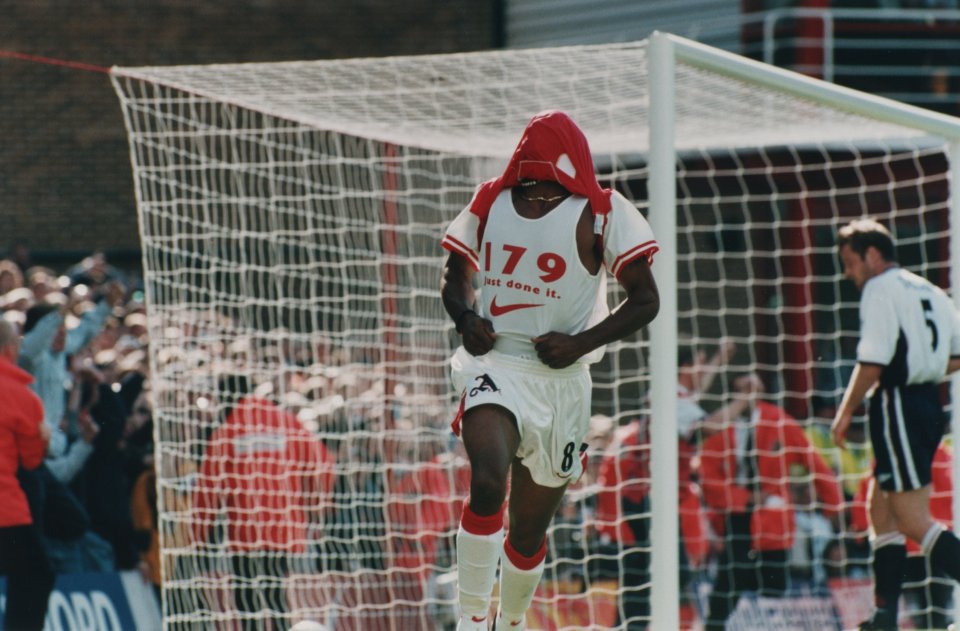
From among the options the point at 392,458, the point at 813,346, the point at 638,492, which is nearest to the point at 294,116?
the point at 392,458

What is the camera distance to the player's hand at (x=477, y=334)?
200 inches

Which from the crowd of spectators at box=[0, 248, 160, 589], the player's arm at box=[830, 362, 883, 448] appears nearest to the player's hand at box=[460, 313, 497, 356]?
the player's arm at box=[830, 362, 883, 448]

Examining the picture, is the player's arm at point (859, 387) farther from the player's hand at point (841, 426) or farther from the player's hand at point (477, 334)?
the player's hand at point (477, 334)

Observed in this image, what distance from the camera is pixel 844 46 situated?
536 inches

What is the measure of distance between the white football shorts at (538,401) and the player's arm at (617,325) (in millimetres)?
108

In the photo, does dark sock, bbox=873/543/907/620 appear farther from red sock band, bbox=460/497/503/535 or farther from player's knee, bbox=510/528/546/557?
red sock band, bbox=460/497/503/535

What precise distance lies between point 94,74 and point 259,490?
28.1ft

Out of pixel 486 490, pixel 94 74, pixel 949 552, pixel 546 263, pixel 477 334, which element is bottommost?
pixel 949 552

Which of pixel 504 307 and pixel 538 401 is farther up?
pixel 504 307

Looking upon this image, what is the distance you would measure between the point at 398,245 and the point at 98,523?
3345 mm

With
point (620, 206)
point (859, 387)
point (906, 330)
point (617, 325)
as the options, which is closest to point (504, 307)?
point (617, 325)

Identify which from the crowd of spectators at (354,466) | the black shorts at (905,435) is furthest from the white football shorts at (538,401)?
the crowd of spectators at (354,466)

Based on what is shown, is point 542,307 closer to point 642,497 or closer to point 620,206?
point 620,206

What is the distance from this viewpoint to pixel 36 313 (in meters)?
8.55
